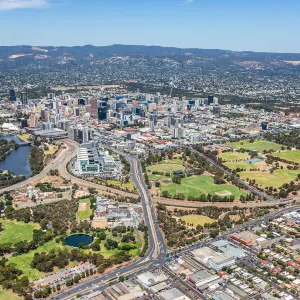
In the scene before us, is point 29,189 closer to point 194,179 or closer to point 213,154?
point 194,179

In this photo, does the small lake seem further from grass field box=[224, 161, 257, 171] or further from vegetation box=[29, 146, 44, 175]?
grass field box=[224, 161, 257, 171]

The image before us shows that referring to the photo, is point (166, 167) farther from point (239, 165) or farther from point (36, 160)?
point (36, 160)

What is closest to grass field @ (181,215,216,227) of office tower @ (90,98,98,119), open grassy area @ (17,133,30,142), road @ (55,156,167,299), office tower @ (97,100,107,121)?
road @ (55,156,167,299)

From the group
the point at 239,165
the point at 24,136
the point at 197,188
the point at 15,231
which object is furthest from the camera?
the point at 24,136

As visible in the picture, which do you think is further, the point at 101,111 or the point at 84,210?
the point at 101,111

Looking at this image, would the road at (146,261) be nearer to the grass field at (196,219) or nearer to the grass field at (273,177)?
the grass field at (196,219)

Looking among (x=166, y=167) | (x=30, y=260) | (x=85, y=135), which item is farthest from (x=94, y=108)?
(x=30, y=260)

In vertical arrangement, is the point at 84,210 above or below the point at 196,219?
below
